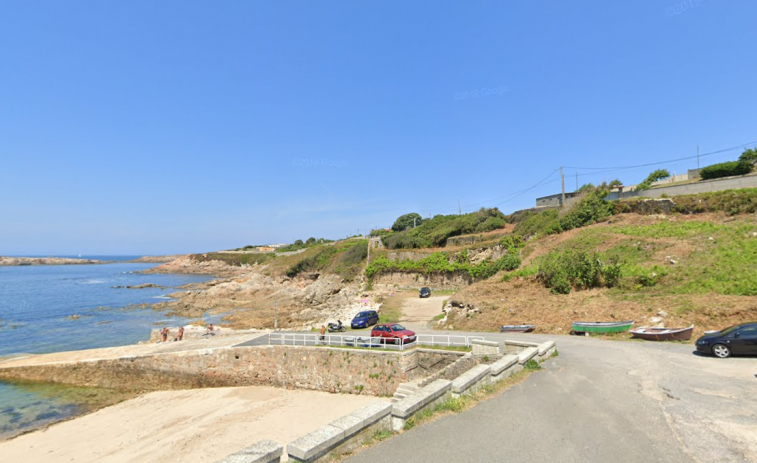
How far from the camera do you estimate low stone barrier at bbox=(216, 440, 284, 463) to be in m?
4.54

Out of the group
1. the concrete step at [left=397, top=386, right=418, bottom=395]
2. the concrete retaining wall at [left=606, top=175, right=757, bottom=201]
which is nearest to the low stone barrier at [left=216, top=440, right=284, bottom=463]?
the concrete step at [left=397, top=386, right=418, bottom=395]

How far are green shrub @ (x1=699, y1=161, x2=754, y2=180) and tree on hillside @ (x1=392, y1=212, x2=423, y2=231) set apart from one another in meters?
70.7

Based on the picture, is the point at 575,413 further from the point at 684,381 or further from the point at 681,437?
the point at 684,381

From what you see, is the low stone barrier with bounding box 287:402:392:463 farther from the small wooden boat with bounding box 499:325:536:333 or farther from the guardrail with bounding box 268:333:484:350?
the small wooden boat with bounding box 499:325:536:333

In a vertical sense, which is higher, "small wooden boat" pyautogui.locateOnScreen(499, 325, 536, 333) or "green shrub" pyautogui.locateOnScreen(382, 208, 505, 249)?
"green shrub" pyautogui.locateOnScreen(382, 208, 505, 249)

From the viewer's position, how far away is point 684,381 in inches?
388

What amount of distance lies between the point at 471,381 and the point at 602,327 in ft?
43.6

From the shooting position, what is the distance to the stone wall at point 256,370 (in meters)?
17.6

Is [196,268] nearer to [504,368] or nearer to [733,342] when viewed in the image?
[504,368]

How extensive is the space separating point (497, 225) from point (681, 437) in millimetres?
53989

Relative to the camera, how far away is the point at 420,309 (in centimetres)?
3478

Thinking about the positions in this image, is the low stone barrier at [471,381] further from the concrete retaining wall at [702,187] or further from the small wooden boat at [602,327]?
the concrete retaining wall at [702,187]

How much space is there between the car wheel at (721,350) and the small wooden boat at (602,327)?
5.43 metres

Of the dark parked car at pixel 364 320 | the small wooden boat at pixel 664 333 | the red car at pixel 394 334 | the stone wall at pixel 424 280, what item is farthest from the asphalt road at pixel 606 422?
the stone wall at pixel 424 280
